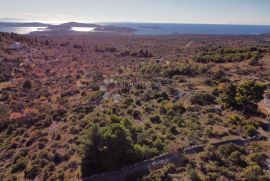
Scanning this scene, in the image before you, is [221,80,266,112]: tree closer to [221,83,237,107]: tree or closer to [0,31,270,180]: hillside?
[221,83,237,107]: tree

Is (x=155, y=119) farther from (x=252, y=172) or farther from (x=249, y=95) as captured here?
(x=252, y=172)

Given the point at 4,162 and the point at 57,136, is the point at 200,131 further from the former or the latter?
the point at 4,162

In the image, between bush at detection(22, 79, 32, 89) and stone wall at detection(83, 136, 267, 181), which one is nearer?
stone wall at detection(83, 136, 267, 181)

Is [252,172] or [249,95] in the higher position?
[249,95]

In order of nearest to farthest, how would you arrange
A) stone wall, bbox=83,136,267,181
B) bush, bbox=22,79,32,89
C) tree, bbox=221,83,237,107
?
1. stone wall, bbox=83,136,267,181
2. tree, bbox=221,83,237,107
3. bush, bbox=22,79,32,89

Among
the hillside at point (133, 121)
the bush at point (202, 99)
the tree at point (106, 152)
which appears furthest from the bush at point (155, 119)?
the tree at point (106, 152)

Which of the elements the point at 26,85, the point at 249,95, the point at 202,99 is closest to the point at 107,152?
the point at 202,99

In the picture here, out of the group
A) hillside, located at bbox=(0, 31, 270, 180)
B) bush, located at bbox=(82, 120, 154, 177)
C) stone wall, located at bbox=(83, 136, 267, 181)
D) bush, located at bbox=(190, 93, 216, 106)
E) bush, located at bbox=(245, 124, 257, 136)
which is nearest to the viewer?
stone wall, located at bbox=(83, 136, 267, 181)

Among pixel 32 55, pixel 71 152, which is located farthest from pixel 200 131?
pixel 32 55

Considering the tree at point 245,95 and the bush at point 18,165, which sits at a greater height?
the tree at point 245,95

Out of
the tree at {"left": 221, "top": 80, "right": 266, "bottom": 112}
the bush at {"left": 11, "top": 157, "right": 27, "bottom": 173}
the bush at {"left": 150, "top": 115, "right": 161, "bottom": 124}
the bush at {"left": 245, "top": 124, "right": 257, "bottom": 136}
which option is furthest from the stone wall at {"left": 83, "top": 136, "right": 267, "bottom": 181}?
the tree at {"left": 221, "top": 80, "right": 266, "bottom": 112}

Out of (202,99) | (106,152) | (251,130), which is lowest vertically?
(106,152)

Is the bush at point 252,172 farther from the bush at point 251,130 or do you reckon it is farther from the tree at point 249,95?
the tree at point 249,95
